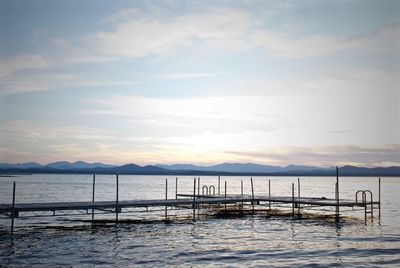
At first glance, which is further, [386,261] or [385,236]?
[385,236]

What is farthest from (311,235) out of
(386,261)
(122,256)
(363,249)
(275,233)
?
(122,256)

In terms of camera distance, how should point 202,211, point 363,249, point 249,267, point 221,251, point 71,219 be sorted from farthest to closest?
point 202,211
point 71,219
point 363,249
point 221,251
point 249,267

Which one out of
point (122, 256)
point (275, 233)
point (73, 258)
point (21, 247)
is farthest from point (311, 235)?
point (21, 247)

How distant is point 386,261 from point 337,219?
1882cm

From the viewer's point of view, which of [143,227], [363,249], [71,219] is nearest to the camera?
[363,249]

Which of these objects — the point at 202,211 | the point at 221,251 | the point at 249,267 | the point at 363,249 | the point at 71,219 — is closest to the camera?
the point at 249,267

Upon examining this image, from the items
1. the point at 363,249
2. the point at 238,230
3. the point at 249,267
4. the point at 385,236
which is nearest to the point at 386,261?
the point at 363,249

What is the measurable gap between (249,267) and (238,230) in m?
13.1

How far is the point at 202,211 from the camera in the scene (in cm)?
5072

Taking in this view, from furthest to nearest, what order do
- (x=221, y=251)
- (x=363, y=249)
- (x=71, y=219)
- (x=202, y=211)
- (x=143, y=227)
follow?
(x=202, y=211) < (x=71, y=219) < (x=143, y=227) < (x=363, y=249) < (x=221, y=251)

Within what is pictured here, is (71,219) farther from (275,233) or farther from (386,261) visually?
(386,261)

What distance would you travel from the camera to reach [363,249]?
2698 centimetres

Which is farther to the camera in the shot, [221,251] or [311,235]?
[311,235]

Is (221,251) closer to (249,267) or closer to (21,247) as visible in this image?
(249,267)
